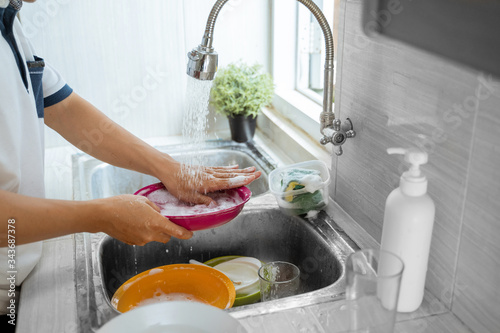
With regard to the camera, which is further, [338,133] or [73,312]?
[338,133]

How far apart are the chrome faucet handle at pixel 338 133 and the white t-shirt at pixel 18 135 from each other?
0.62 metres

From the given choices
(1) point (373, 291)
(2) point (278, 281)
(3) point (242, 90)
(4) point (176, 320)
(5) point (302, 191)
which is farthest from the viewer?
(3) point (242, 90)

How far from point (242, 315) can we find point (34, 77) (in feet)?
2.33

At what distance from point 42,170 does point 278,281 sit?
0.57 meters

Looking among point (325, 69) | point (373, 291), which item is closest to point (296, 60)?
point (325, 69)

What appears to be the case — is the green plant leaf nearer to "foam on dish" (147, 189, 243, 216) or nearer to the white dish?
"foam on dish" (147, 189, 243, 216)

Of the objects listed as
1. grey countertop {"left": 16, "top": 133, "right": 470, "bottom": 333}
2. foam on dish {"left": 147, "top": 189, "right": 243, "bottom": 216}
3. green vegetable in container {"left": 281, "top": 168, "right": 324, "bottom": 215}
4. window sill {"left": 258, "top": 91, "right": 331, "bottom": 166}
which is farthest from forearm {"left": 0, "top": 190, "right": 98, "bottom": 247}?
window sill {"left": 258, "top": 91, "right": 331, "bottom": 166}

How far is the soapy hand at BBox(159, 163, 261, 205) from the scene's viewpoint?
1.22m

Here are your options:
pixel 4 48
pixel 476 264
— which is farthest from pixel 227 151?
pixel 476 264

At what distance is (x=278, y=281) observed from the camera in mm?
1120

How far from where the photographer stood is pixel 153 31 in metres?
1.79

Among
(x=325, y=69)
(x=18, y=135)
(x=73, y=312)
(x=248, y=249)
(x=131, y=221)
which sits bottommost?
(x=248, y=249)

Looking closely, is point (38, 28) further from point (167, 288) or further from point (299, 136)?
point (167, 288)

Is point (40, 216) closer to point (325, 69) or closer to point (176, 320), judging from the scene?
point (176, 320)
